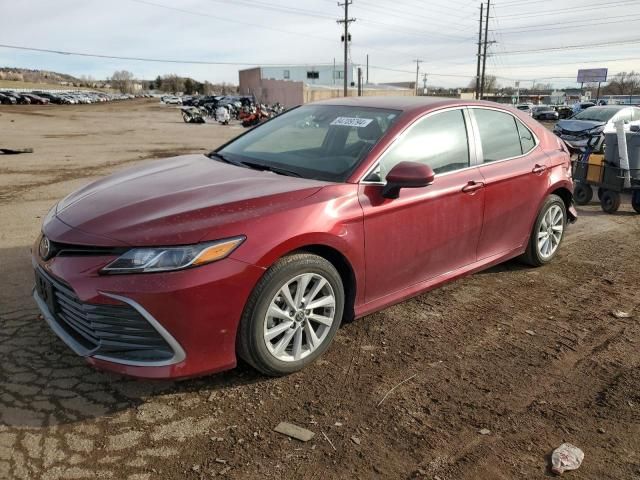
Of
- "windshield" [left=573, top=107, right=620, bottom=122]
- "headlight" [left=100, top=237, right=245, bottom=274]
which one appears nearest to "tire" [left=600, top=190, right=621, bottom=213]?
"headlight" [left=100, top=237, right=245, bottom=274]

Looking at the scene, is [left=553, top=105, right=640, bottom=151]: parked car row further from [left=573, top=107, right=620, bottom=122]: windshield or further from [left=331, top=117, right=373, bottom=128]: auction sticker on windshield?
[left=331, top=117, right=373, bottom=128]: auction sticker on windshield

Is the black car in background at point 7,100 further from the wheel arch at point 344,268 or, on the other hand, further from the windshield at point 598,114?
the wheel arch at point 344,268

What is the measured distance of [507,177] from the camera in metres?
4.42

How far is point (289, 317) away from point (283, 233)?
1.67ft

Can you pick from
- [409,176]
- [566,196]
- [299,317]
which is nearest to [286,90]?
[566,196]

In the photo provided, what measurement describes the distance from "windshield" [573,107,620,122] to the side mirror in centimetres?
1598

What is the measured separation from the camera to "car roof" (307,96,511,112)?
4031mm

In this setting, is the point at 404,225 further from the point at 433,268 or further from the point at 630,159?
the point at 630,159

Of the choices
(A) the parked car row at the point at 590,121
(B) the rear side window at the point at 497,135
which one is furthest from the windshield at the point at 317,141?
(A) the parked car row at the point at 590,121

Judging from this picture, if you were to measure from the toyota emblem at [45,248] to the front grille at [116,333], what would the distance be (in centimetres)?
27

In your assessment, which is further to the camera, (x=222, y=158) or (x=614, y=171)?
(x=614, y=171)

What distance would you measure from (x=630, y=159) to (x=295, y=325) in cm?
673

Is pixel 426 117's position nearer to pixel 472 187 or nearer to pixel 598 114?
pixel 472 187

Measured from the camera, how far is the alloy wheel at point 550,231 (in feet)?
16.8
